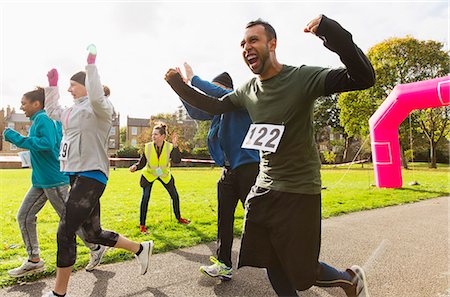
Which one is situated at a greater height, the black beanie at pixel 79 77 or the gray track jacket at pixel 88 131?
the black beanie at pixel 79 77

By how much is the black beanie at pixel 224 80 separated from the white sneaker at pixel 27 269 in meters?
2.67

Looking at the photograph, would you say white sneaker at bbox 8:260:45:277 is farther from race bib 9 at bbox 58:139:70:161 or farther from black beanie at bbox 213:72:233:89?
black beanie at bbox 213:72:233:89

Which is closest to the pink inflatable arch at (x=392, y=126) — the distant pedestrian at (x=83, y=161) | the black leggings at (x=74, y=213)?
the distant pedestrian at (x=83, y=161)

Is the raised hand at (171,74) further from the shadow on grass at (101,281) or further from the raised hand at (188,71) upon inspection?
the shadow on grass at (101,281)

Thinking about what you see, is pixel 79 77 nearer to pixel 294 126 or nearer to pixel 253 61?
pixel 253 61

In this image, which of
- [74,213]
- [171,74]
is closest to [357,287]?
[171,74]

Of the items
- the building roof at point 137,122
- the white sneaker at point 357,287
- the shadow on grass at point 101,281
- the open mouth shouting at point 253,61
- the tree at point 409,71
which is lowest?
the shadow on grass at point 101,281

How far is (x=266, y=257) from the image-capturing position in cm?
229

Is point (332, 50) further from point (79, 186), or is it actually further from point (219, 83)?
point (79, 186)

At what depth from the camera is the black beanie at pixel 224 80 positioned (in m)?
3.67

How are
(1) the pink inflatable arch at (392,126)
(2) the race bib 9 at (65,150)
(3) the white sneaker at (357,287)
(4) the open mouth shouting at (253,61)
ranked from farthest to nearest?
(1) the pink inflatable arch at (392,126)
(2) the race bib 9 at (65,150)
(3) the white sneaker at (357,287)
(4) the open mouth shouting at (253,61)

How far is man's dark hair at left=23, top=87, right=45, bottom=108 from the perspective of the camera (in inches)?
146

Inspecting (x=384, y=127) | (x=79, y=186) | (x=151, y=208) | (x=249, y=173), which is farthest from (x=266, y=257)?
(x=384, y=127)

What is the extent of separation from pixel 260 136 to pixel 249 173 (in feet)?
3.75
